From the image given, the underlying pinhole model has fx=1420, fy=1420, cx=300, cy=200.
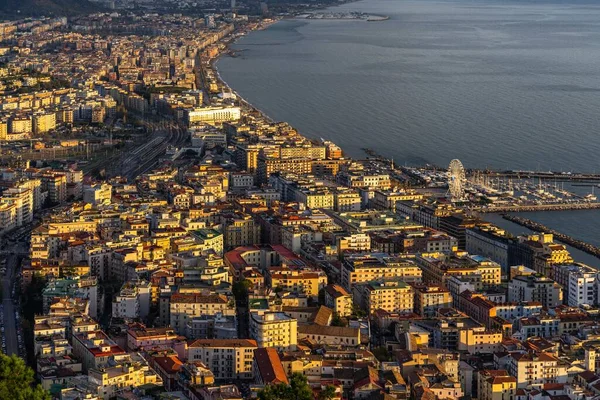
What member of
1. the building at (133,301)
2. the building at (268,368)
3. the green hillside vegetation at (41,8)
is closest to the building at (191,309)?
the building at (133,301)

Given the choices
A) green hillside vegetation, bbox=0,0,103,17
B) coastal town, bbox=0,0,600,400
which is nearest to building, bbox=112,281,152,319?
coastal town, bbox=0,0,600,400

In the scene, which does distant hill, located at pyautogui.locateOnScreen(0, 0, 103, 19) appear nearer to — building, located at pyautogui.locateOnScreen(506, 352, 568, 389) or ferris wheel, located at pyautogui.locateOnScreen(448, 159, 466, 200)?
ferris wheel, located at pyautogui.locateOnScreen(448, 159, 466, 200)

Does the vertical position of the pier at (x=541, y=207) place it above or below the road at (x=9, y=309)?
below

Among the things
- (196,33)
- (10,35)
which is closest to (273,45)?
(196,33)

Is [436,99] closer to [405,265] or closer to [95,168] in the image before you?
[95,168]

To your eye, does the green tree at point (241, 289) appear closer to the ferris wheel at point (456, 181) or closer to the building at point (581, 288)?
the building at point (581, 288)

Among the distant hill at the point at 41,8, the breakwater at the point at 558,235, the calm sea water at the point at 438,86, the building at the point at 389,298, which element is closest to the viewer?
the building at the point at 389,298

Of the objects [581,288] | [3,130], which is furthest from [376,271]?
[3,130]
